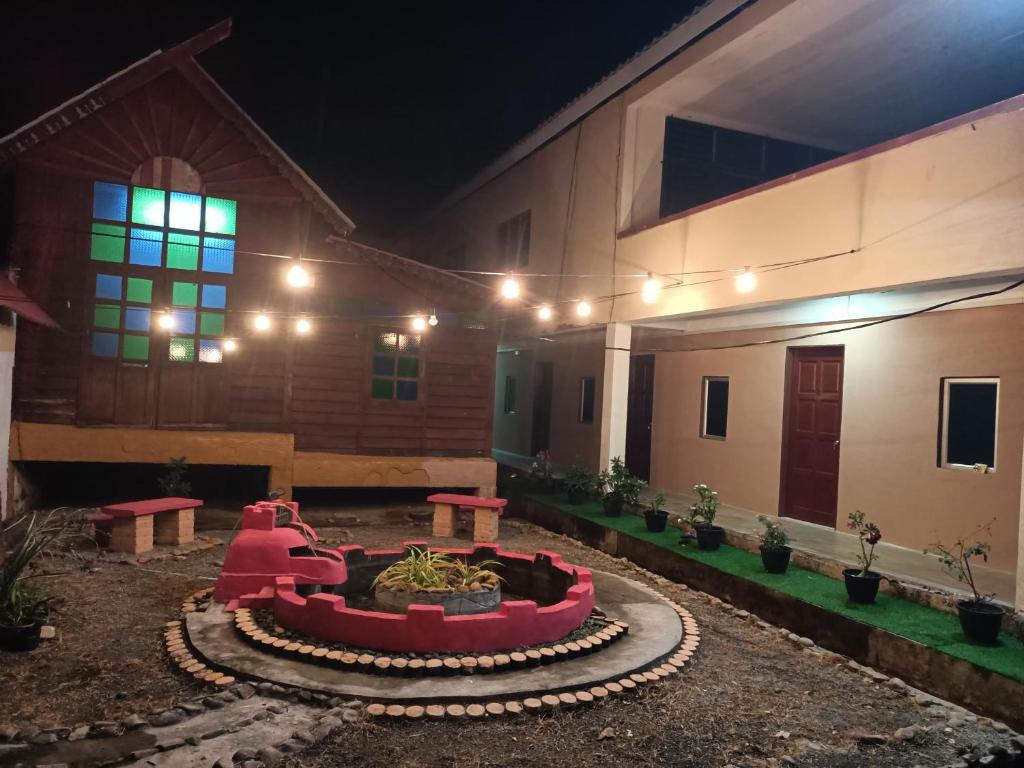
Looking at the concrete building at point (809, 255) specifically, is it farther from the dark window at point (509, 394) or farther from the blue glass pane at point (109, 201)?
the blue glass pane at point (109, 201)

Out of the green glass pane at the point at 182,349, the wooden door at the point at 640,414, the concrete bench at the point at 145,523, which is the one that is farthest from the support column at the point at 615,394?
the green glass pane at the point at 182,349

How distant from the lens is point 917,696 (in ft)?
18.3

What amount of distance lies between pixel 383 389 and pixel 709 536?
6.25m

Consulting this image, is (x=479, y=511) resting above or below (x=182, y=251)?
below

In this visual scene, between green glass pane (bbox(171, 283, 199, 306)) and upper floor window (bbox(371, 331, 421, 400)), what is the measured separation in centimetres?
299

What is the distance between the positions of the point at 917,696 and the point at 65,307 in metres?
11.8

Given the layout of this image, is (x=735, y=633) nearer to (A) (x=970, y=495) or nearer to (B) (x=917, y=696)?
(B) (x=917, y=696)

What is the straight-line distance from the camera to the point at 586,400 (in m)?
16.2

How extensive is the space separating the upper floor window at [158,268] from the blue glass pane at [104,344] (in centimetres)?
1

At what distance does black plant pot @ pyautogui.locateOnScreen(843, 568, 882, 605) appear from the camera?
22.6ft

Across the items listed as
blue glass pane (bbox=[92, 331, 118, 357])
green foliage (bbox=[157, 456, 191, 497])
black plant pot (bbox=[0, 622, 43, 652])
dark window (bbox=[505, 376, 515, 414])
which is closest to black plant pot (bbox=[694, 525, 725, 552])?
black plant pot (bbox=[0, 622, 43, 652])

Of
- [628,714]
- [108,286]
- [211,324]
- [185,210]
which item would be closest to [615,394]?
[211,324]

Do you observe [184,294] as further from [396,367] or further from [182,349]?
[396,367]

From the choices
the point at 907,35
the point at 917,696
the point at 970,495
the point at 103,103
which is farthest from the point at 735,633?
the point at 103,103
